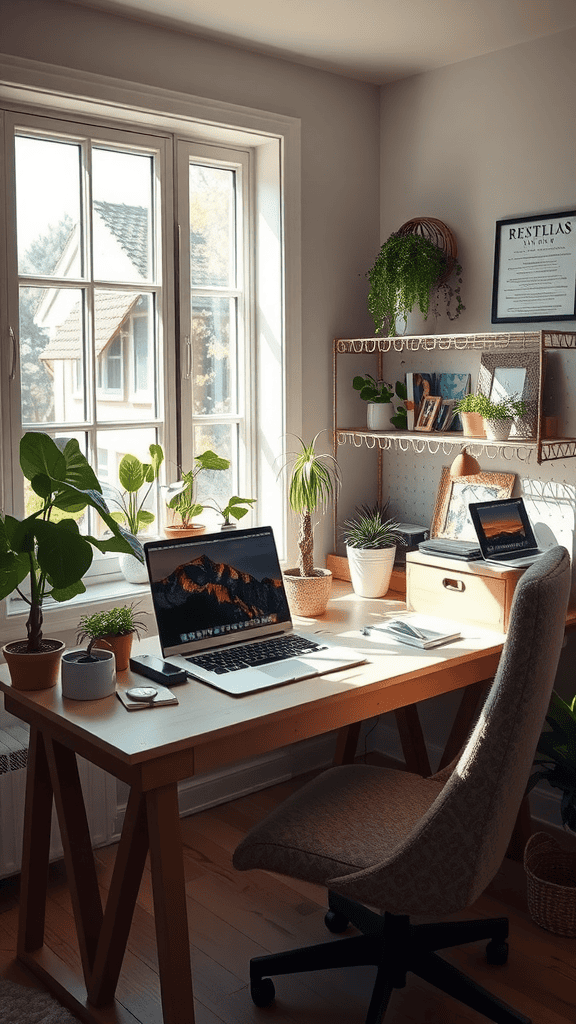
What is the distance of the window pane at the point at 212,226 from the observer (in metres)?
3.16

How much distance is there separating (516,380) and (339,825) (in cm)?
151

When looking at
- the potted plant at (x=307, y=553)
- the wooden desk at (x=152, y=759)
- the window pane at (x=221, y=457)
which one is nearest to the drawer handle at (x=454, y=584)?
the wooden desk at (x=152, y=759)

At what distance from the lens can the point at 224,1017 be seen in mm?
2170

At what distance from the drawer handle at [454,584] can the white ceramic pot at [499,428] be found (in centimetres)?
45

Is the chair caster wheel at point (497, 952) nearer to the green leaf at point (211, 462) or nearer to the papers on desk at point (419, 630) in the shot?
the papers on desk at point (419, 630)

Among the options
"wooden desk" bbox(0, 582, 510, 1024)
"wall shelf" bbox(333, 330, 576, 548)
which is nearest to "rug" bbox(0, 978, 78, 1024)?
"wooden desk" bbox(0, 582, 510, 1024)

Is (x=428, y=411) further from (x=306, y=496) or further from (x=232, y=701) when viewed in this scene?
(x=232, y=701)

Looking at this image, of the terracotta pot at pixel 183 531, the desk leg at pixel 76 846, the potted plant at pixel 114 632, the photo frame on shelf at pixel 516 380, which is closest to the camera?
the desk leg at pixel 76 846

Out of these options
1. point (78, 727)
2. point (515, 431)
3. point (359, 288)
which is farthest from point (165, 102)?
point (78, 727)

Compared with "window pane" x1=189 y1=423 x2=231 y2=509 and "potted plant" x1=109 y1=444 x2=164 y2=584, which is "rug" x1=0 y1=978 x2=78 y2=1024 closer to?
"potted plant" x1=109 y1=444 x2=164 y2=584

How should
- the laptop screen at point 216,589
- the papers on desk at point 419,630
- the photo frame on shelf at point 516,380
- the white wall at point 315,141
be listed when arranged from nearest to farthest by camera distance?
the laptop screen at point 216,589 → the papers on desk at point 419,630 → the white wall at point 315,141 → the photo frame on shelf at point 516,380

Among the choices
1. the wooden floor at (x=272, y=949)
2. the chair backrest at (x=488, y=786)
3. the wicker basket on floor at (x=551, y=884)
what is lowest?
the wooden floor at (x=272, y=949)

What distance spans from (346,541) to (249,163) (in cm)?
133

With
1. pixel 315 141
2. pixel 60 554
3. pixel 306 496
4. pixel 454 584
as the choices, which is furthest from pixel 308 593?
pixel 315 141
